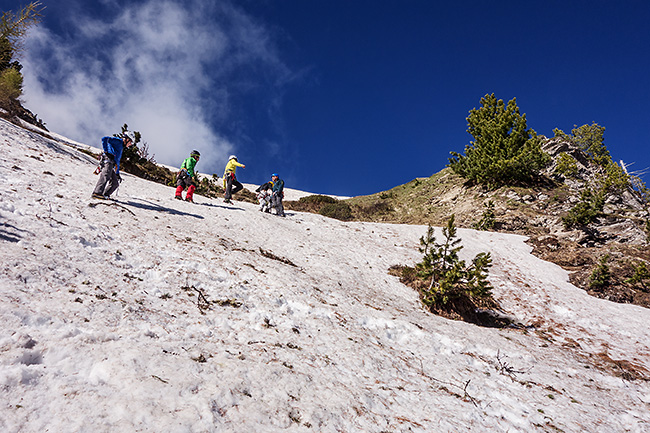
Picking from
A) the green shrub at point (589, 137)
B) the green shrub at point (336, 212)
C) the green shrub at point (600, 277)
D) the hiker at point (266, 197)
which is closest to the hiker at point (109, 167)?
the hiker at point (266, 197)

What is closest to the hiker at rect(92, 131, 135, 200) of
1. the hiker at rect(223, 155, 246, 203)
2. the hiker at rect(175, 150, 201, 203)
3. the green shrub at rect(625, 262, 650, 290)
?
the hiker at rect(175, 150, 201, 203)

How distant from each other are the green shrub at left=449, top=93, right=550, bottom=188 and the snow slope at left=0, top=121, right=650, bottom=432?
760 inches

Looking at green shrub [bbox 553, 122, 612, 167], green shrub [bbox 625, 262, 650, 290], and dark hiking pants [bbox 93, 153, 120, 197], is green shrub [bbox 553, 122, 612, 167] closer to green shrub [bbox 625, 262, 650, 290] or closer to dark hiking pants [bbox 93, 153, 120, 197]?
green shrub [bbox 625, 262, 650, 290]

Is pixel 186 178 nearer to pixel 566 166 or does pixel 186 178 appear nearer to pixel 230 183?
pixel 230 183

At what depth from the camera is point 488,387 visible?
4.25m

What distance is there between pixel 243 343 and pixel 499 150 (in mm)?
30014

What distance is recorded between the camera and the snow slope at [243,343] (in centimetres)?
246

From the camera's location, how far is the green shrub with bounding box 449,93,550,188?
25516mm

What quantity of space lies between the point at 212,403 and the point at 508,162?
94.9ft

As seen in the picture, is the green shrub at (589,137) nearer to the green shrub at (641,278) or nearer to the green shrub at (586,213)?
the green shrub at (586,213)

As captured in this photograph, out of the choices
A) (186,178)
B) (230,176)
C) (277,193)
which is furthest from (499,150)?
(186,178)

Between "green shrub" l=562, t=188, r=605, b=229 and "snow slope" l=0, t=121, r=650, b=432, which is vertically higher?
"green shrub" l=562, t=188, r=605, b=229

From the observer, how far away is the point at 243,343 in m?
3.83

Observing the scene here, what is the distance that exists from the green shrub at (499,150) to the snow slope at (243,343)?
19.3m
